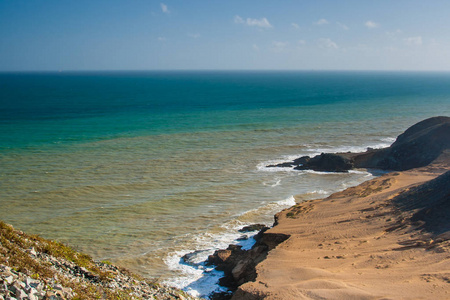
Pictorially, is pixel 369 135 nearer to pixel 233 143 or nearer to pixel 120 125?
pixel 233 143

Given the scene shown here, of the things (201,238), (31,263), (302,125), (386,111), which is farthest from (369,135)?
(31,263)

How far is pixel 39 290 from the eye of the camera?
8711 mm

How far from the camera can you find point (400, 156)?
111 ft

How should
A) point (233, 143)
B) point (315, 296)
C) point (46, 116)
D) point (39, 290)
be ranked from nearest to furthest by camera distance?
point (39, 290), point (315, 296), point (233, 143), point (46, 116)

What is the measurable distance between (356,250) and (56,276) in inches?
413

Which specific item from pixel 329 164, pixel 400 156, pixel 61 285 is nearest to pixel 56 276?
pixel 61 285

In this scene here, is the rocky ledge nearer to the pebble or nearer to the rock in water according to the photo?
the pebble

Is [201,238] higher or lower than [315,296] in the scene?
lower

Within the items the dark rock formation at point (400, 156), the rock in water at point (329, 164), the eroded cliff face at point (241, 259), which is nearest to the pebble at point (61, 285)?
the eroded cliff face at point (241, 259)

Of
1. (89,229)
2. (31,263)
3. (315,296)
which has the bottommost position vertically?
(89,229)

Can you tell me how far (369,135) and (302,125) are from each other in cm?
949

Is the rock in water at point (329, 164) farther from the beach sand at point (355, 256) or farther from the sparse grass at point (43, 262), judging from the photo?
the sparse grass at point (43, 262)

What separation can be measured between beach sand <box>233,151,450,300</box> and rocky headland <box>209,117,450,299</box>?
3 centimetres

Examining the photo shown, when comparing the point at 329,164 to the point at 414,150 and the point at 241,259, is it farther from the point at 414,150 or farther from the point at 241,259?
the point at 241,259
